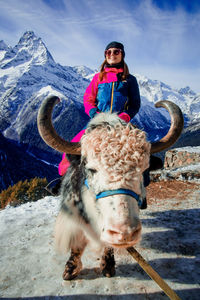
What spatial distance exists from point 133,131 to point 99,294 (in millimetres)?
2195

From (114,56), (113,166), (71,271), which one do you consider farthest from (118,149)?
(114,56)

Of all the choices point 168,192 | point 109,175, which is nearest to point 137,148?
point 109,175

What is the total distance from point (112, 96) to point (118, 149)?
1.50m

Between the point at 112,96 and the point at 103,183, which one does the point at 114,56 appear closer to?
the point at 112,96

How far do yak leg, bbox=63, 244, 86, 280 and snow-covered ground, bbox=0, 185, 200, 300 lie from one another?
77 mm

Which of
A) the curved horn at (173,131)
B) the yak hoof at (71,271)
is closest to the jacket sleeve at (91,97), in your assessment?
the curved horn at (173,131)

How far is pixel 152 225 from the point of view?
14.6 feet

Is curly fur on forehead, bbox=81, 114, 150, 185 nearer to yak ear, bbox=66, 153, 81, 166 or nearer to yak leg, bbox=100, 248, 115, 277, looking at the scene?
yak ear, bbox=66, 153, 81, 166

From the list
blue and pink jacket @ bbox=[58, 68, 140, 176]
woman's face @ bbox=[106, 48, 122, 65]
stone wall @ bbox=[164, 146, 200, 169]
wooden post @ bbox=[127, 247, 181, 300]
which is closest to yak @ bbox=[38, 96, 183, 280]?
wooden post @ bbox=[127, 247, 181, 300]

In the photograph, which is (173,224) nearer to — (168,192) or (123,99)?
(168,192)

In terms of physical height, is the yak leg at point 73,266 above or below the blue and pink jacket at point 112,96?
below

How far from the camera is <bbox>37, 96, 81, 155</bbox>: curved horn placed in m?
2.28

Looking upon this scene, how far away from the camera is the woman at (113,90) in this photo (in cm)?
329

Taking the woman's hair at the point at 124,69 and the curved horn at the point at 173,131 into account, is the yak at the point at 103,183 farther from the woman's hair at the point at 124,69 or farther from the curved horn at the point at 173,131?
the woman's hair at the point at 124,69
